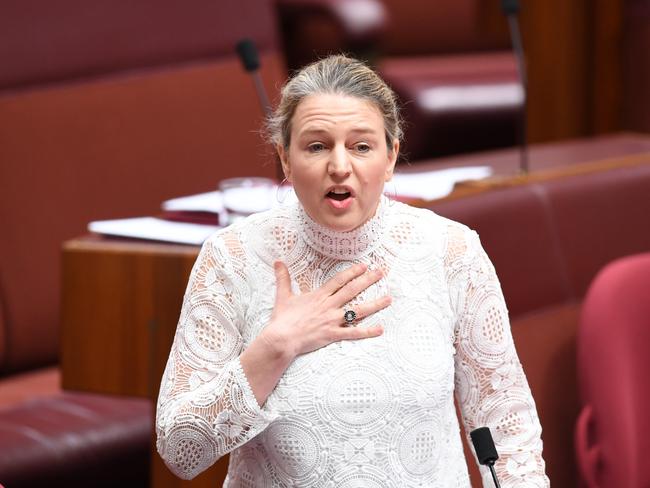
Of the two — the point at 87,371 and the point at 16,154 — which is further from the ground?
the point at 16,154

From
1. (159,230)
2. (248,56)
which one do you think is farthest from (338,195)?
(248,56)

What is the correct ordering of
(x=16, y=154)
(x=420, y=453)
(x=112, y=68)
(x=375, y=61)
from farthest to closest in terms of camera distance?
1. (x=375, y=61)
2. (x=112, y=68)
3. (x=16, y=154)
4. (x=420, y=453)

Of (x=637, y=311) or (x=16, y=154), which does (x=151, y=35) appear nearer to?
(x=16, y=154)

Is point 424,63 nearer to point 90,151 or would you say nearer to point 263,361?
point 90,151

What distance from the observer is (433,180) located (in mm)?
2082

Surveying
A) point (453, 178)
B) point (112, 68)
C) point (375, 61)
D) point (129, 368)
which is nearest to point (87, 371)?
point (129, 368)

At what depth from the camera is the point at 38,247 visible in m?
2.51

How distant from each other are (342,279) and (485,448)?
0.21m

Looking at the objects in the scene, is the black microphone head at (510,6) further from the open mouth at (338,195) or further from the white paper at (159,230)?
the open mouth at (338,195)

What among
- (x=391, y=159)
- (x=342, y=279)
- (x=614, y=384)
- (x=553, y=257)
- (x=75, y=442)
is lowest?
(x=75, y=442)

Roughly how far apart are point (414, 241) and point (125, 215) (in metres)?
1.40

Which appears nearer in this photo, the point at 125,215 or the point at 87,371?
the point at 87,371

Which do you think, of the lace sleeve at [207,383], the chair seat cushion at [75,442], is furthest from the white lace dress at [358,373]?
the chair seat cushion at [75,442]

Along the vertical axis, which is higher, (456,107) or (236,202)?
(236,202)
